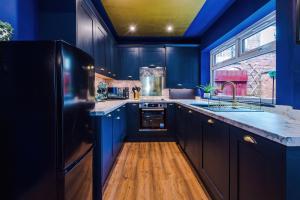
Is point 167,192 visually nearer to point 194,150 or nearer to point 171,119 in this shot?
point 194,150

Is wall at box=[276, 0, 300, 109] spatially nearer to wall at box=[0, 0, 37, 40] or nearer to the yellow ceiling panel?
the yellow ceiling panel

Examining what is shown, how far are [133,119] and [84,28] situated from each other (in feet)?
8.37

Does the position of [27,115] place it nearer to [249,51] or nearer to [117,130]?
[117,130]

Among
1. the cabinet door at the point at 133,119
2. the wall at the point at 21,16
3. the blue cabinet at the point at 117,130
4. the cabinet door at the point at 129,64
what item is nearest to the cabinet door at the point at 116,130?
the blue cabinet at the point at 117,130

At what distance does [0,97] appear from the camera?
122cm

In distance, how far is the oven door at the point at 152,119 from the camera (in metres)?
4.55

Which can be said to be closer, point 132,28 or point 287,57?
point 287,57

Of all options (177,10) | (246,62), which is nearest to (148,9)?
(177,10)

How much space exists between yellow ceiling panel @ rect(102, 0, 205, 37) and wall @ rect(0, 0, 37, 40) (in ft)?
4.19

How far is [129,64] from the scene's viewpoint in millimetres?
5090

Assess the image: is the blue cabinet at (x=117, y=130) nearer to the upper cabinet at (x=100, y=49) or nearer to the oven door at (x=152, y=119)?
the upper cabinet at (x=100, y=49)

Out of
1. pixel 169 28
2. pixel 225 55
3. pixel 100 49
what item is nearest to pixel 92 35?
pixel 100 49

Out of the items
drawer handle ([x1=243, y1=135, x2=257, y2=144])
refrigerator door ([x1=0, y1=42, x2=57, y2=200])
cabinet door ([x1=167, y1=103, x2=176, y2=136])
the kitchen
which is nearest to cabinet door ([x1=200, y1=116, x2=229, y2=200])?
the kitchen

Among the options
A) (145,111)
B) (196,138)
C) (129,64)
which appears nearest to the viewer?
(196,138)
